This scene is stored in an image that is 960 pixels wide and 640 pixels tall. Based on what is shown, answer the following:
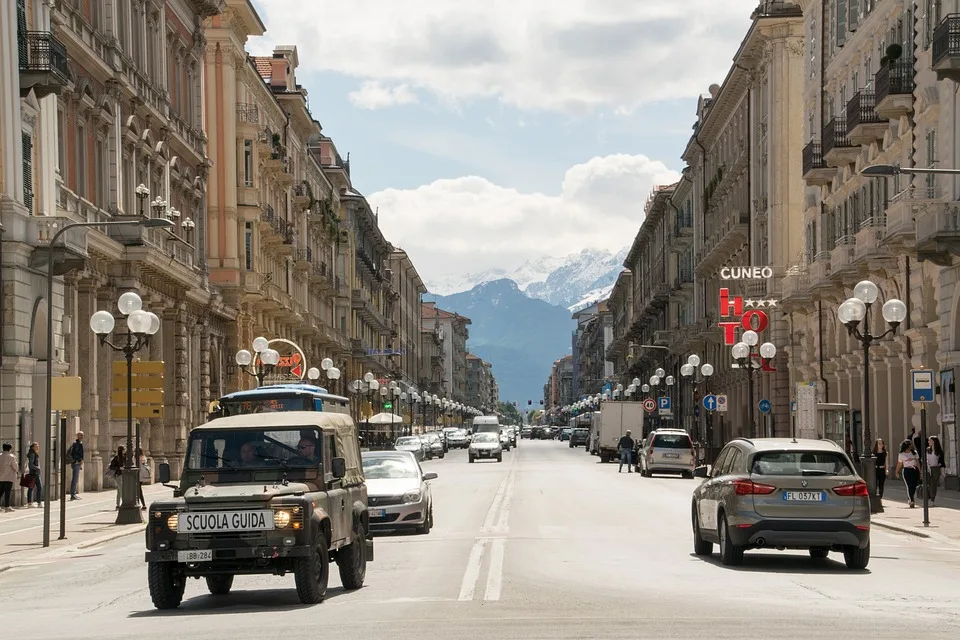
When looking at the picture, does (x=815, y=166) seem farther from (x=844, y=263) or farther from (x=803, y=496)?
(x=803, y=496)

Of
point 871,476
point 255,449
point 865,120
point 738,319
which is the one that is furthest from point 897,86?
→ point 255,449

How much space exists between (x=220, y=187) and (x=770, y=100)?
78.6 ft

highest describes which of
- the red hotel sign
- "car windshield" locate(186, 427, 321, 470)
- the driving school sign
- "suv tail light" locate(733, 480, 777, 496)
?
the red hotel sign

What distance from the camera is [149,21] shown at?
2029 inches

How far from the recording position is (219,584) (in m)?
16.4

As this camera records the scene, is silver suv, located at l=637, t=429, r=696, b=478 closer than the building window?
Yes

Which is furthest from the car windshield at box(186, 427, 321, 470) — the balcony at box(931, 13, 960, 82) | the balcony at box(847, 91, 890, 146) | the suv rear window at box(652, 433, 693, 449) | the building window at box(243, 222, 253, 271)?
the building window at box(243, 222, 253, 271)

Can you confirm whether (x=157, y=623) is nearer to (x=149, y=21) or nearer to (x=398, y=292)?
(x=149, y=21)

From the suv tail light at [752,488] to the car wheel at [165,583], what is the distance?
7.09m

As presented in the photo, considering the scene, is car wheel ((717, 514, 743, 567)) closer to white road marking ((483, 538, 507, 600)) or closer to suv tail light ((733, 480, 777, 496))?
suv tail light ((733, 480, 777, 496))

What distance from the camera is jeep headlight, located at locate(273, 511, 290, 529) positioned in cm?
1434

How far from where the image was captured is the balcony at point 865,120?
47819 mm

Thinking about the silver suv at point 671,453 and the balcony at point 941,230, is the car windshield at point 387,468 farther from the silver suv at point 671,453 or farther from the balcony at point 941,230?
the silver suv at point 671,453

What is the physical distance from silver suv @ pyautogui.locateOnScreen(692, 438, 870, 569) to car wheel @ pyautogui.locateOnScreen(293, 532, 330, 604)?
5.90m
